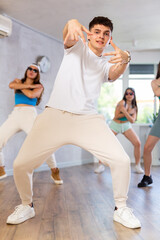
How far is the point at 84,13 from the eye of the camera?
15.5 ft

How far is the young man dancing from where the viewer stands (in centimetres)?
192

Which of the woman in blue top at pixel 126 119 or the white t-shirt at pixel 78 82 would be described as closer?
the white t-shirt at pixel 78 82

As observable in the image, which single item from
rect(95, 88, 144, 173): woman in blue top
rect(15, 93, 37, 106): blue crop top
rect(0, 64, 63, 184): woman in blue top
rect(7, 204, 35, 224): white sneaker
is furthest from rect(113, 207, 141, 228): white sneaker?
rect(95, 88, 144, 173): woman in blue top

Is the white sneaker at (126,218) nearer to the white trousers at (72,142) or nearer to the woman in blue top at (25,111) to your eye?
the white trousers at (72,142)

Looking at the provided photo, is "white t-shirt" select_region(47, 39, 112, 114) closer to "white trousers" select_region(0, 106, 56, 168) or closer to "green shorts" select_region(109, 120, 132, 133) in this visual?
"white trousers" select_region(0, 106, 56, 168)

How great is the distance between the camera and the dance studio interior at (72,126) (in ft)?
6.50

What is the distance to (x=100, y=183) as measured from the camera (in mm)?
3879


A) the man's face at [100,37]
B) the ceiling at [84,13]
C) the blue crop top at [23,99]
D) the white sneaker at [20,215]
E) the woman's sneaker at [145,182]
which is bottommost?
the woman's sneaker at [145,182]

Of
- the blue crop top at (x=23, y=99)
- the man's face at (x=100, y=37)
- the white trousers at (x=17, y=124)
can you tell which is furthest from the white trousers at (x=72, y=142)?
the blue crop top at (x=23, y=99)

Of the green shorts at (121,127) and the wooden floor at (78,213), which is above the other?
the green shorts at (121,127)

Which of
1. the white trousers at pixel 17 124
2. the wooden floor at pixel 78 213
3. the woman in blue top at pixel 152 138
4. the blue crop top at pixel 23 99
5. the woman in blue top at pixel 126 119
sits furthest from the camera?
the woman in blue top at pixel 126 119

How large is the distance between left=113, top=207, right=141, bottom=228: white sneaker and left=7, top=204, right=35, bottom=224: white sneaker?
0.61 m

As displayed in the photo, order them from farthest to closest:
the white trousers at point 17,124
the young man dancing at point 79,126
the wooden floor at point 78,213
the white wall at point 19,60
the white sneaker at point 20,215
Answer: the white wall at point 19,60
the white trousers at point 17,124
the white sneaker at point 20,215
the young man dancing at point 79,126
the wooden floor at point 78,213

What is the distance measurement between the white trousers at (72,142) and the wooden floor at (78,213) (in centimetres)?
27
